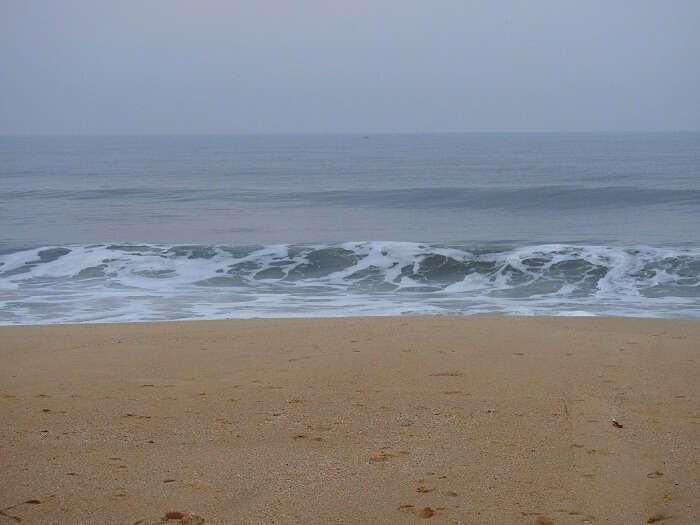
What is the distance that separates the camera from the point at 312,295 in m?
14.4

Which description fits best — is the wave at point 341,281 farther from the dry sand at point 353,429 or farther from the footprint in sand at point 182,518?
the footprint in sand at point 182,518

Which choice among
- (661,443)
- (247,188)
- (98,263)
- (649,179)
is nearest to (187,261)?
(98,263)

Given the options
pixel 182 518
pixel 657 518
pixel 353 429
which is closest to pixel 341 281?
pixel 353 429

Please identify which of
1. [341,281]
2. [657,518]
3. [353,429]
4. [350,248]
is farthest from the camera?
[350,248]

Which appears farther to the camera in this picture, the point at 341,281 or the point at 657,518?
the point at 341,281

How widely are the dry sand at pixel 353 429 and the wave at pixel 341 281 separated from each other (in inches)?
154

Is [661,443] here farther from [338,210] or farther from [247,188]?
[247,188]

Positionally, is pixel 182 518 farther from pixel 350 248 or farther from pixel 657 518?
pixel 350 248

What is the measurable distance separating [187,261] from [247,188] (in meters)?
20.1

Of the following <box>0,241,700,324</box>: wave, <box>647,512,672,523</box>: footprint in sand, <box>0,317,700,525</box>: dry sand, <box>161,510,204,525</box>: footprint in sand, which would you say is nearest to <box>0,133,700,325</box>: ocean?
<box>0,241,700,324</box>: wave

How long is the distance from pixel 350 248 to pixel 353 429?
14.1 m

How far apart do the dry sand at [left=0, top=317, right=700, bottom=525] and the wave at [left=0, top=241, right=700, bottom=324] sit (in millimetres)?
3905

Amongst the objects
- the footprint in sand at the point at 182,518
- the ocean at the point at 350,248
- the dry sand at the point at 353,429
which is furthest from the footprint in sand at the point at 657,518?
the ocean at the point at 350,248

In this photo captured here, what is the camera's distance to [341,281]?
53.2 feet
